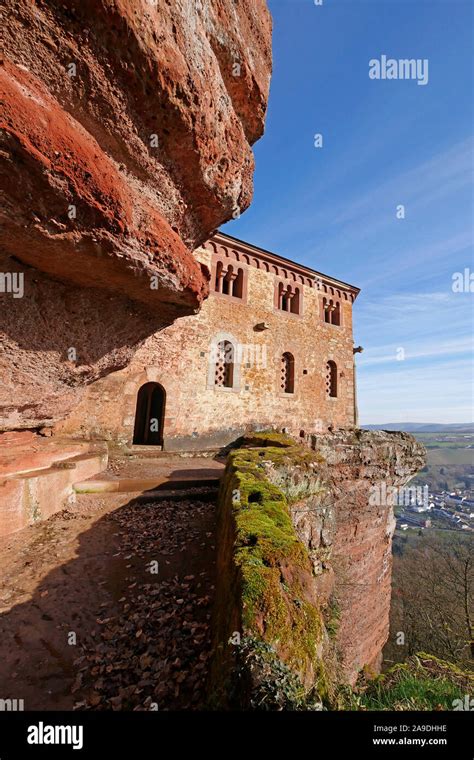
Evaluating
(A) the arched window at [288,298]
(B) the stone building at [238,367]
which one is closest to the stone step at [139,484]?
(B) the stone building at [238,367]

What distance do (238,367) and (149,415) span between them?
13.6ft

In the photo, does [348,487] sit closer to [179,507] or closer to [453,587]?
[179,507]

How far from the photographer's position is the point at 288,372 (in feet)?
49.8

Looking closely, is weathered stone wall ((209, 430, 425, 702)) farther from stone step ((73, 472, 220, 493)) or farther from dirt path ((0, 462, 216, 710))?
stone step ((73, 472, 220, 493))

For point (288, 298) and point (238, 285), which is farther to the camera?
point (288, 298)

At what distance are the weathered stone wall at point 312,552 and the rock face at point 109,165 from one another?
2.58 metres

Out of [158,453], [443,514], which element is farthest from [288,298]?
[443,514]

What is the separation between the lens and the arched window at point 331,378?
16516mm

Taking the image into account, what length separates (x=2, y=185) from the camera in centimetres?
187

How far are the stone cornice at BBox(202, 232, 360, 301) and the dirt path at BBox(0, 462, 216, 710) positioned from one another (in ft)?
36.0

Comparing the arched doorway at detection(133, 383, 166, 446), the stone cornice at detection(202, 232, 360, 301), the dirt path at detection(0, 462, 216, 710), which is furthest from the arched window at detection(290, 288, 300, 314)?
the dirt path at detection(0, 462, 216, 710)

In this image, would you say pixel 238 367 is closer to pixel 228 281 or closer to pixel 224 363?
pixel 224 363

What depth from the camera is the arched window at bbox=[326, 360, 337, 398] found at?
16.5 meters

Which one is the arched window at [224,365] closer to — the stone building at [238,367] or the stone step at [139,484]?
the stone building at [238,367]
